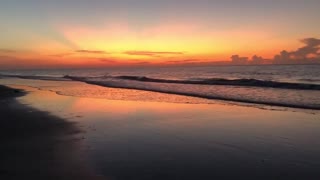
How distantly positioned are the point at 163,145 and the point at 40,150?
3.18m

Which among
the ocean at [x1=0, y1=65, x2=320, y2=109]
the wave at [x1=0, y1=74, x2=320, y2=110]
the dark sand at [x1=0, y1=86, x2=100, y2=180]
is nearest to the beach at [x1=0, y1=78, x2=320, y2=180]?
the dark sand at [x1=0, y1=86, x2=100, y2=180]

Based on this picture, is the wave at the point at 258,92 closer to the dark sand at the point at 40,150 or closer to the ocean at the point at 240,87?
the ocean at the point at 240,87

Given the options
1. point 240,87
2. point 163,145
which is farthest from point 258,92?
point 163,145

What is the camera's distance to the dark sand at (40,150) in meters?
7.01

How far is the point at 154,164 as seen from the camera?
7551 millimetres

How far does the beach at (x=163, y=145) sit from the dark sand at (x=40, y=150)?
0.06 feet

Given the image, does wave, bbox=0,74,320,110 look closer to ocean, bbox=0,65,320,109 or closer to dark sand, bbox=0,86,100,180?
ocean, bbox=0,65,320,109

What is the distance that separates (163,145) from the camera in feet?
31.0

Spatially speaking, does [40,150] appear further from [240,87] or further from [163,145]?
[240,87]

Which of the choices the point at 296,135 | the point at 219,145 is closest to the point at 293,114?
the point at 296,135

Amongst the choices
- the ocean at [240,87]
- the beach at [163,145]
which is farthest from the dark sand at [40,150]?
the ocean at [240,87]

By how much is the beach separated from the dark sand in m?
0.02

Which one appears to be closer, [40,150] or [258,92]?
[40,150]

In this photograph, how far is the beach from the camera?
705cm
